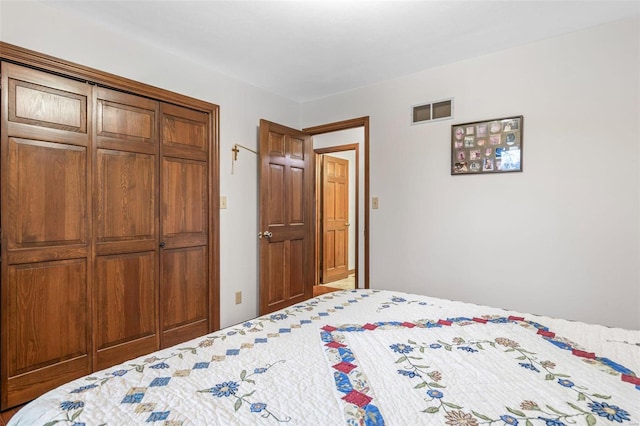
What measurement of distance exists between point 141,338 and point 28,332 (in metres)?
0.70

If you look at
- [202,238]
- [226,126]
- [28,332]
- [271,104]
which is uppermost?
[271,104]

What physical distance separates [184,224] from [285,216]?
1.11 metres

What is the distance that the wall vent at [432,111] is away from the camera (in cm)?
297

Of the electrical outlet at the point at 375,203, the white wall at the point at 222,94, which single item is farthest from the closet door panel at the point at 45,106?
the electrical outlet at the point at 375,203

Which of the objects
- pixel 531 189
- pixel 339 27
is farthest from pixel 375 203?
pixel 339 27

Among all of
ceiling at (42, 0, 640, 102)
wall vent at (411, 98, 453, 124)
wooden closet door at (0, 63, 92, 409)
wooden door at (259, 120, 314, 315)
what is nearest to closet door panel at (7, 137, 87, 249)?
wooden closet door at (0, 63, 92, 409)

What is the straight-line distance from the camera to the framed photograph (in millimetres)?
2629

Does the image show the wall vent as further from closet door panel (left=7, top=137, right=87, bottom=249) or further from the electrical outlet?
closet door panel (left=7, top=137, right=87, bottom=249)

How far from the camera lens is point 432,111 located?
304 cm

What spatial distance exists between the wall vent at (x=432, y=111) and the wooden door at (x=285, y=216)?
1.31 metres

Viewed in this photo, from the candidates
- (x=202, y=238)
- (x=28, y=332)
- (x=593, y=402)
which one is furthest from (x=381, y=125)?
(x=28, y=332)

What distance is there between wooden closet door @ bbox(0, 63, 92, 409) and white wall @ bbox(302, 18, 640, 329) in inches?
96.5

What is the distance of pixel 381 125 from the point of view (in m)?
3.35

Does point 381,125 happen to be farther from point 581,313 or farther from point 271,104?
point 581,313
